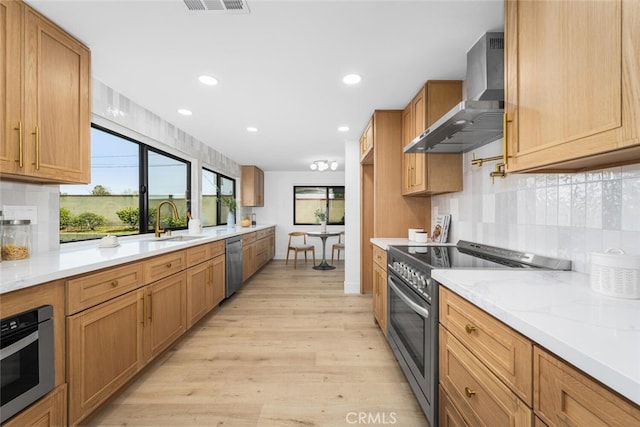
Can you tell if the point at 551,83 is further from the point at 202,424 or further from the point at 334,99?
the point at 202,424

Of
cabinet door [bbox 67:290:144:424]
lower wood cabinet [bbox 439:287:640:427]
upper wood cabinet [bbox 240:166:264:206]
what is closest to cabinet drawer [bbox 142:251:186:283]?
cabinet door [bbox 67:290:144:424]

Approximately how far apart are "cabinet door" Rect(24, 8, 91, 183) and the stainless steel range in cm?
221

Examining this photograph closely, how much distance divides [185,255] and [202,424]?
A: 1.41 metres

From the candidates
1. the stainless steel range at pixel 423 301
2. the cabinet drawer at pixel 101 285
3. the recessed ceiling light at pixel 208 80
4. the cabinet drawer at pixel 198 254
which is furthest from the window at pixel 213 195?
the stainless steel range at pixel 423 301

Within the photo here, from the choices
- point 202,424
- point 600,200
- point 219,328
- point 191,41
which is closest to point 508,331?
point 600,200

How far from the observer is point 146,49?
6.15ft

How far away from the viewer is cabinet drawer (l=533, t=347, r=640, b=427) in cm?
56

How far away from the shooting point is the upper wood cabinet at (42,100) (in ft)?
4.71

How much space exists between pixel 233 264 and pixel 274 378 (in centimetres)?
215

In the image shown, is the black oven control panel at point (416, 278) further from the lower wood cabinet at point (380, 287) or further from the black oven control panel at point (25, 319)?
the black oven control panel at point (25, 319)

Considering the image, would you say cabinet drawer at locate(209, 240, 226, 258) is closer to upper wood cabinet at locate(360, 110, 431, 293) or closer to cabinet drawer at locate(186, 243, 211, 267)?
cabinet drawer at locate(186, 243, 211, 267)

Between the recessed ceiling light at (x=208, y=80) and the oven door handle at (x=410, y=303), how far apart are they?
2.15 meters

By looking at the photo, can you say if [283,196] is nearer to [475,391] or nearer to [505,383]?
[475,391]

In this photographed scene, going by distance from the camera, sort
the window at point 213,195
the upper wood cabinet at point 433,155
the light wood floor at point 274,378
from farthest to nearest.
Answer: the window at point 213,195 → the upper wood cabinet at point 433,155 → the light wood floor at point 274,378
